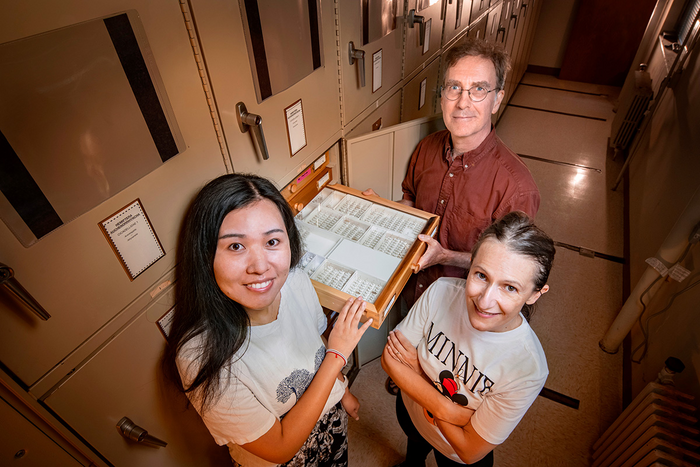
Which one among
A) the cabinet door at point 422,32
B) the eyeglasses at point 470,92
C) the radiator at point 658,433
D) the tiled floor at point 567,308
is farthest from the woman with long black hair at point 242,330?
the cabinet door at point 422,32

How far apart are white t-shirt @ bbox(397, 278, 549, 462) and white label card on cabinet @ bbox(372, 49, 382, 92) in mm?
1141

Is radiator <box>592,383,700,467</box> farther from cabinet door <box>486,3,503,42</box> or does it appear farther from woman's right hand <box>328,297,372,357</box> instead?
cabinet door <box>486,3,503,42</box>

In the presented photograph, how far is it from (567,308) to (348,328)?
2307mm

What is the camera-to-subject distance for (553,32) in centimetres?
592

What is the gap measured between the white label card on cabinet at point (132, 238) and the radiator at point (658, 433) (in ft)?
6.36

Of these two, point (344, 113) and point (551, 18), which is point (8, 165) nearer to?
point (344, 113)

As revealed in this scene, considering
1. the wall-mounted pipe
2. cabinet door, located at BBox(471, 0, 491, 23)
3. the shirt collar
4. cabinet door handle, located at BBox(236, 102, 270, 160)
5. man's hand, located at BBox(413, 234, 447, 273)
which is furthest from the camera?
cabinet door, located at BBox(471, 0, 491, 23)

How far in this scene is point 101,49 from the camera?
77 cm

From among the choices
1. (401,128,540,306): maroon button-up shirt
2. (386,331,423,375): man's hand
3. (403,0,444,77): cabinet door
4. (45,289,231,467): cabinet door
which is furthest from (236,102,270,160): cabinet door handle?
(403,0,444,77): cabinet door

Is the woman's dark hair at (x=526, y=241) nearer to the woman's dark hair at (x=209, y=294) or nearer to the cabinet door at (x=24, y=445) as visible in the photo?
the woman's dark hair at (x=209, y=294)

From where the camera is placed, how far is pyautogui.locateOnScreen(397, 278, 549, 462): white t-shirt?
108cm

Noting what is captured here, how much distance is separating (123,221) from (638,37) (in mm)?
7171

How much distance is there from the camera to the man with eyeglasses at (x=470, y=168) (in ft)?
5.32

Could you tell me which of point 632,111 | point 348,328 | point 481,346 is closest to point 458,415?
point 481,346
